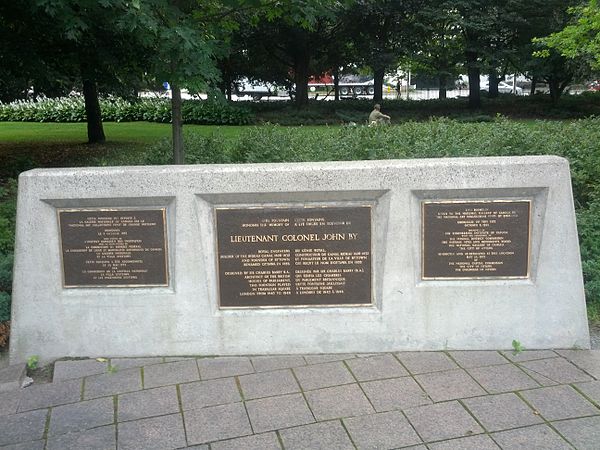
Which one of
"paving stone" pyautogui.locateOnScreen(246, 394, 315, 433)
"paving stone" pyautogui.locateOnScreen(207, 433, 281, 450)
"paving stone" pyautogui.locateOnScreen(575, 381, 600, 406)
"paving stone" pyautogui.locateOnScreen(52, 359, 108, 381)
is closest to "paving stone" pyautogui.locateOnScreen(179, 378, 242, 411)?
"paving stone" pyautogui.locateOnScreen(246, 394, 315, 433)

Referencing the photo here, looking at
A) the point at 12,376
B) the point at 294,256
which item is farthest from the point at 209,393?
the point at 12,376

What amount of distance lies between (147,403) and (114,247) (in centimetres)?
121

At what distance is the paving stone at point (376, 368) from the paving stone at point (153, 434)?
4.14 feet

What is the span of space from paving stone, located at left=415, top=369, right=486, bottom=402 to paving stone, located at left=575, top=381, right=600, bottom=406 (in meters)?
0.63

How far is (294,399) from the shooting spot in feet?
13.1

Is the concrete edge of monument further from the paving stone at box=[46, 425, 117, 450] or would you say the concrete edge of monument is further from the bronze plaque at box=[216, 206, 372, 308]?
the paving stone at box=[46, 425, 117, 450]

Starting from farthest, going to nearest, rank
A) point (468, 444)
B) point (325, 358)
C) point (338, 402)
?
point (325, 358) < point (338, 402) < point (468, 444)

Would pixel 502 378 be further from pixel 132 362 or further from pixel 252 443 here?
pixel 132 362

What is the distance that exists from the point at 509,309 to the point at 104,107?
33.1m

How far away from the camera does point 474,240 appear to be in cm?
464

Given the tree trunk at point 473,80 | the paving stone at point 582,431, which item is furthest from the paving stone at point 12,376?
the tree trunk at point 473,80

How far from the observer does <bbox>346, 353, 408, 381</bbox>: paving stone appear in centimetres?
430

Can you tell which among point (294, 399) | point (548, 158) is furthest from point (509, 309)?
point (294, 399)

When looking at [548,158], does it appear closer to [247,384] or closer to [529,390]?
[529,390]
